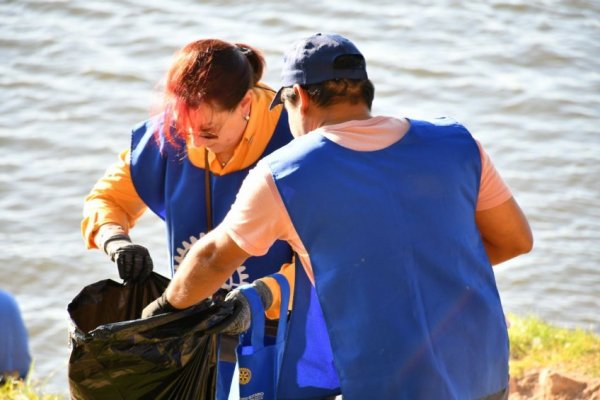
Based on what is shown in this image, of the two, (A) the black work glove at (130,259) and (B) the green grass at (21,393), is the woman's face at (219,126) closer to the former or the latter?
(A) the black work glove at (130,259)

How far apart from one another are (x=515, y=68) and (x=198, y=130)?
636cm

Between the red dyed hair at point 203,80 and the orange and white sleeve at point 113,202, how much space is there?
323 mm

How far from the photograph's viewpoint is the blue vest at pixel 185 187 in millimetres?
3197

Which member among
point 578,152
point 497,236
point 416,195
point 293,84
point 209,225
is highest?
point 293,84

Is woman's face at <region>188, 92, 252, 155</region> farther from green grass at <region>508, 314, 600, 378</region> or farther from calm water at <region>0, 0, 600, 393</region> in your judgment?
calm water at <region>0, 0, 600, 393</region>

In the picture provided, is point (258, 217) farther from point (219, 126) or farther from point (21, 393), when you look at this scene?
point (21, 393)

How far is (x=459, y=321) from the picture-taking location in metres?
2.43

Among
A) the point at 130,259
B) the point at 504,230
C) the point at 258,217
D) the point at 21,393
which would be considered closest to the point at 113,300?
the point at 130,259

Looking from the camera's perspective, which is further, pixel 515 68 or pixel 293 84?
pixel 515 68

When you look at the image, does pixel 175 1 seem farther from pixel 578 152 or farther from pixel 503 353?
pixel 503 353

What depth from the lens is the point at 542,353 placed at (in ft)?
14.3

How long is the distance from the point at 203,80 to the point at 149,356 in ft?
2.57

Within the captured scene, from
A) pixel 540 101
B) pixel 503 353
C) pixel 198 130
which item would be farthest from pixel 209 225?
pixel 540 101

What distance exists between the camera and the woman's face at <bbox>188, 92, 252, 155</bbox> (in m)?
3.01
